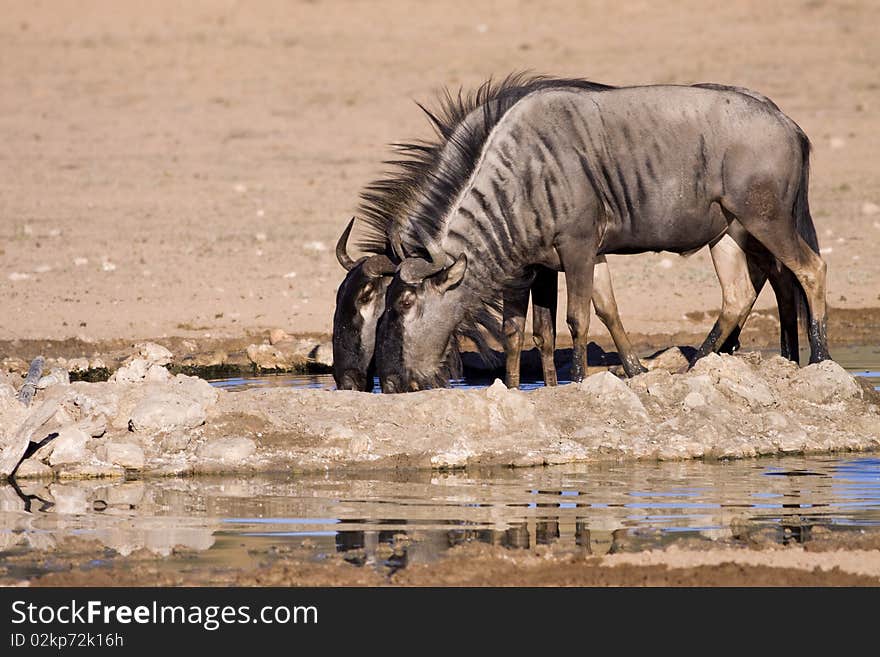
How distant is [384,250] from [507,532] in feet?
11.4

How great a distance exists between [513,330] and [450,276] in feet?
2.57

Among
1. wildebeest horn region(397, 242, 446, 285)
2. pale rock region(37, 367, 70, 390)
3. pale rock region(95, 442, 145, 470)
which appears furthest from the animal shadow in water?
pale rock region(95, 442, 145, 470)

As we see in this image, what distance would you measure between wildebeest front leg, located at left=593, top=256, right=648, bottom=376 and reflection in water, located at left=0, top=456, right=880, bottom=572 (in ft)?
6.18

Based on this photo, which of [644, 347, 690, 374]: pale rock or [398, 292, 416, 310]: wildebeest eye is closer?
[398, 292, 416, 310]: wildebeest eye

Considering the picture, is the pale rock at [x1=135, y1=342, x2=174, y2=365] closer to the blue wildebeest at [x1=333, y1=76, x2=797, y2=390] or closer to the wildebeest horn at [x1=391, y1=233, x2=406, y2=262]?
the blue wildebeest at [x1=333, y1=76, x2=797, y2=390]

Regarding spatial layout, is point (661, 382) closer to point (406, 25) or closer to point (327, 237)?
point (327, 237)

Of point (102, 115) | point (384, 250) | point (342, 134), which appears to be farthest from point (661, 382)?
point (102, 115)

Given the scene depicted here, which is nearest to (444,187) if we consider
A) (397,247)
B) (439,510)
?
(397,247)

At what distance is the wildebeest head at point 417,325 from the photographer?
29.6ft

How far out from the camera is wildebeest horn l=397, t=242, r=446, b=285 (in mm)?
9000

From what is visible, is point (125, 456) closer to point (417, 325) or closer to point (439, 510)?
point (439, 510)

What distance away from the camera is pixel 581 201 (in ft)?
30.9

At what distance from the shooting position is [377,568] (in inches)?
233

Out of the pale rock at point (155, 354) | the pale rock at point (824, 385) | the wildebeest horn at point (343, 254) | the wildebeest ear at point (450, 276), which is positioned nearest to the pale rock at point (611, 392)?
the pale rock at point (824, 385)
